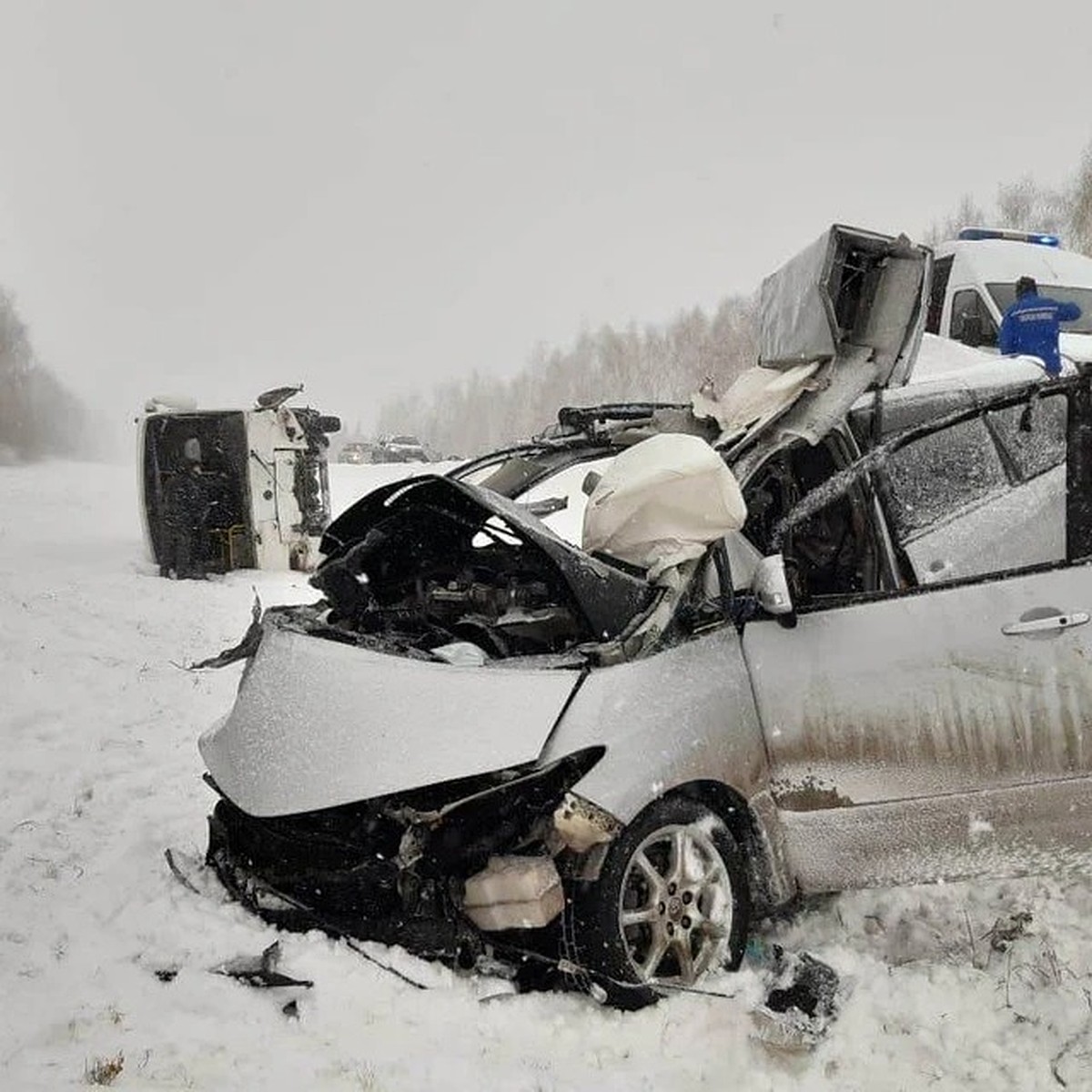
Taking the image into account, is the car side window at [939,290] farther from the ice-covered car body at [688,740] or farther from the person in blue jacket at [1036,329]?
the ice-covered car body at [688,740]

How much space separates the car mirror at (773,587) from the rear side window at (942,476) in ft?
2.63

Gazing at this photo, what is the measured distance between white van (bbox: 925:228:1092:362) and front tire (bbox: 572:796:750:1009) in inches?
309

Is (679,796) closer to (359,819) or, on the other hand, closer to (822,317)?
(359,819)

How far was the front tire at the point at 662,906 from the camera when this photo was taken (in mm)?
2838

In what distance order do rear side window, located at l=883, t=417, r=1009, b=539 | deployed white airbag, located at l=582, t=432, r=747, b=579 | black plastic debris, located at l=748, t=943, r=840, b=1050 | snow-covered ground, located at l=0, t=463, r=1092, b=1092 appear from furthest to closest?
rear side window, located at l=883, t=417, r=1009, b=539
deployed white airbag, located at l=582, t=432, r=747, b=579
black plastic debris, located at l=748, t=943, r=840, b=1050
snow-covered ground, located at l=0, t=463, r=1092, b=1092

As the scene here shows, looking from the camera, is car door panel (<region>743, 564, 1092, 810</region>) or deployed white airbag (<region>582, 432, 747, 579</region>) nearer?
car door panel (<region>743, 564, 1092, 810</region>)

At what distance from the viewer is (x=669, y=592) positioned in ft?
10.6

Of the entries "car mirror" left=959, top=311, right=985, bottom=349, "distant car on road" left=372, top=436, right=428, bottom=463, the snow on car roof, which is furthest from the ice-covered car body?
"distant car on road" left=372, top=436, right=428, bottom=463

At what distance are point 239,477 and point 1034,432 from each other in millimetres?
10225

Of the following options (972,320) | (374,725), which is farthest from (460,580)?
(972,320)

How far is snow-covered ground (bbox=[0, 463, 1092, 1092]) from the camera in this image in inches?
101

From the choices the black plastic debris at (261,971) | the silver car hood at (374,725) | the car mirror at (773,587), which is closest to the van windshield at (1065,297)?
the car mirror at (773,587)

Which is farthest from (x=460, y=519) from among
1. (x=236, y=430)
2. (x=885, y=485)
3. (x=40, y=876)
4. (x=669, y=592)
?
(x=236, y=430)

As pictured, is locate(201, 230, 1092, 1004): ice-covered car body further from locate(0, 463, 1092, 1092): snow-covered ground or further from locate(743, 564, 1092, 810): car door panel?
locate(0, 463, 1092, 1092): snow-covered ground
